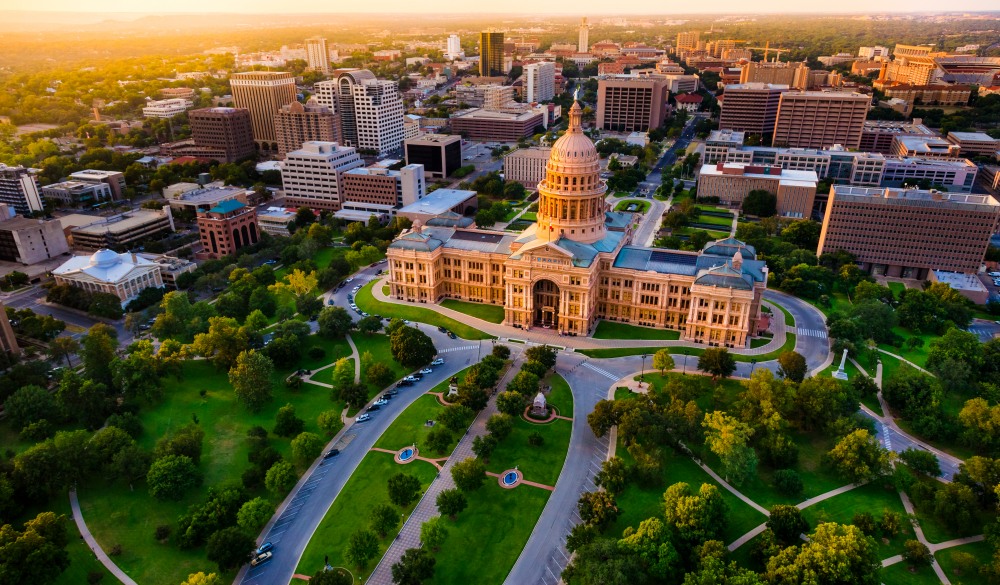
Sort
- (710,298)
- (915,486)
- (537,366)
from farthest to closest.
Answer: (710,298)
(537,366)
(915,486)

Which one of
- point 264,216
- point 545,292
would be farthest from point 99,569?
point 264,216

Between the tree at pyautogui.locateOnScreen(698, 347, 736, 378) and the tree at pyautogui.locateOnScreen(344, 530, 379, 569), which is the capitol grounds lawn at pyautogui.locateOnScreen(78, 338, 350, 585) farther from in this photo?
the tree at pyautogui.locateOnScreen(698, 347, 736, 378)

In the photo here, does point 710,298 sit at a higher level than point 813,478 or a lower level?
higher

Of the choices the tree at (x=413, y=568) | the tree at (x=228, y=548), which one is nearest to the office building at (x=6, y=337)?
the tree at (x=228, y=548)

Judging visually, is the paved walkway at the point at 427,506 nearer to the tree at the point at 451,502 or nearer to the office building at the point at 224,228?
the tree at the point at 451,502

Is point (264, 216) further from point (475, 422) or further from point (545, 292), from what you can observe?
point (475, 422)

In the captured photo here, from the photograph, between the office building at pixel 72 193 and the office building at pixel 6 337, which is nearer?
the office building at pixel 6 337

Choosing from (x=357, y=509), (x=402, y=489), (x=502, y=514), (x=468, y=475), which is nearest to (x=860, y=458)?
(x=502, y=514)

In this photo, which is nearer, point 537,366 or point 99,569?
point 99,569
